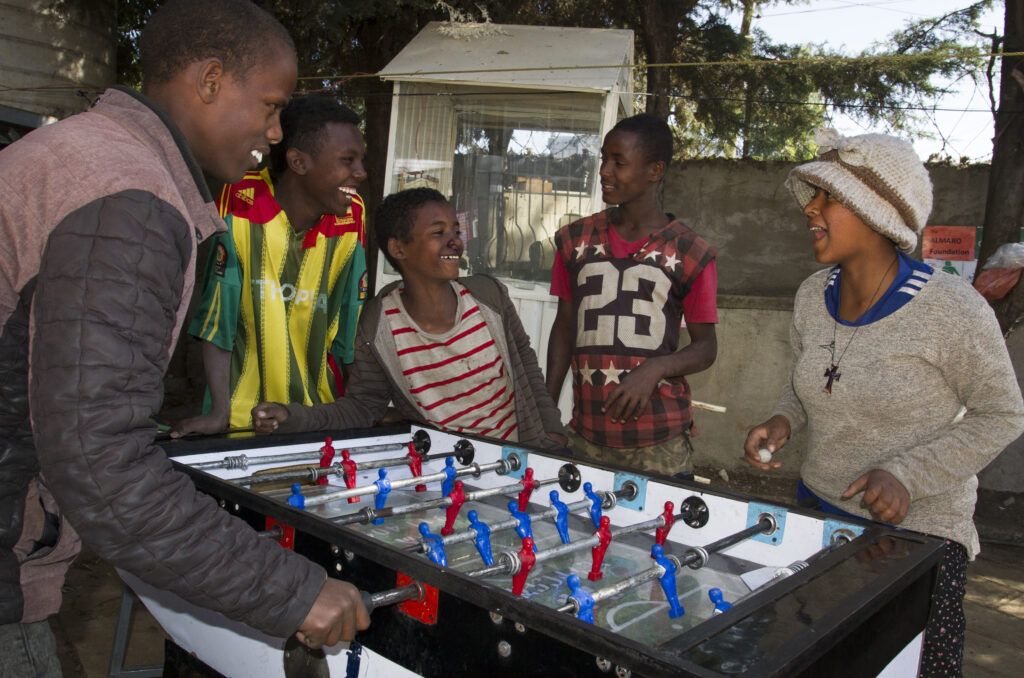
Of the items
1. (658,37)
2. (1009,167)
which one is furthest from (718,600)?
(658,37)

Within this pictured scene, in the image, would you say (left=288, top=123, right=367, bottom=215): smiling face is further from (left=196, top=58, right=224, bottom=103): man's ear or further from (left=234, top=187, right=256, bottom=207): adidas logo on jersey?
(left=196, top=58, right=224, bottom=103): man's ear

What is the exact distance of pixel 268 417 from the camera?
2713mm

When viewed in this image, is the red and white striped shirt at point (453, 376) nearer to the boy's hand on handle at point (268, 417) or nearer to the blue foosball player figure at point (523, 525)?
the boy's hand on handle at point (268, 417)

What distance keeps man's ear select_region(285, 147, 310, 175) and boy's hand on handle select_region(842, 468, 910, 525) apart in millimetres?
2156

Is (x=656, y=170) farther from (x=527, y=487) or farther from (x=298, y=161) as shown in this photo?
(x=527, y=487)

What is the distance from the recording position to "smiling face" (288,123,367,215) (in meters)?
2.98

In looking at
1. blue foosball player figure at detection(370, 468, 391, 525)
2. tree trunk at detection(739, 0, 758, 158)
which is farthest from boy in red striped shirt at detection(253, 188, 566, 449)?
tree trunk at detection(739, 0, 758, 158)

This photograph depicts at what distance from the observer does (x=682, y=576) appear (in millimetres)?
1960

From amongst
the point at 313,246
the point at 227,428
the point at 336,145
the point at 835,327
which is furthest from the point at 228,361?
the point at 835,327

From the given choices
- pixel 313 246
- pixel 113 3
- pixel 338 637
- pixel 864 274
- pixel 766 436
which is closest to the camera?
pixel 338 637

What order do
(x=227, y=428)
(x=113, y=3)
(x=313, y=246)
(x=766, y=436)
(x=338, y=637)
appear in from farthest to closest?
(x=113, y=3), (x=313, y=246), (x=227, y=428), (x=766, y=436), (x=338, y=637)

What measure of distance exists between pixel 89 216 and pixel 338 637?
2.72ft

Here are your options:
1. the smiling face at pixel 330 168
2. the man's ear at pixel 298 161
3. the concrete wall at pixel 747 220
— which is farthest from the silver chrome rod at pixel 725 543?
the concrete wall at pixel 747 220

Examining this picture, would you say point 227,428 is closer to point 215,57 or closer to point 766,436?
point 215,57
